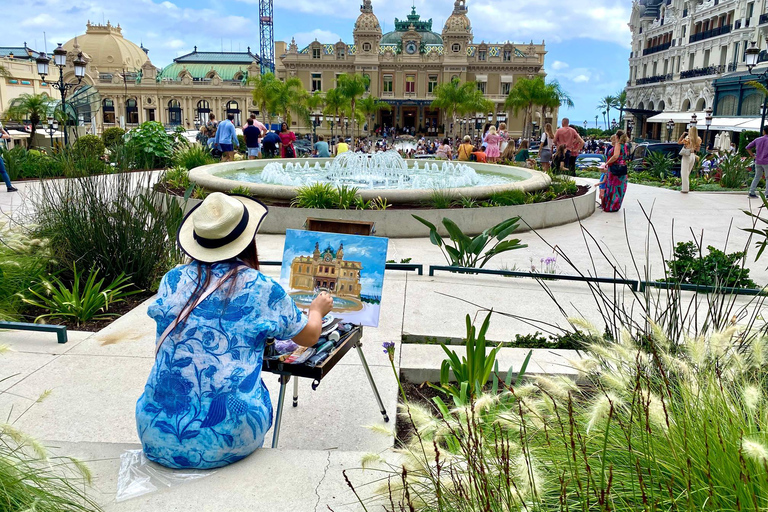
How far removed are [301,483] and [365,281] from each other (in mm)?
1509

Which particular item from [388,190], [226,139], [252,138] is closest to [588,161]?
[252,138]

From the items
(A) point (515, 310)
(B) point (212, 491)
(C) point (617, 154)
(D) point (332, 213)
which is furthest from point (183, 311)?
(C) point (617, 154)

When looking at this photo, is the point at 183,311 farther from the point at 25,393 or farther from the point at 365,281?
the point at 25,393

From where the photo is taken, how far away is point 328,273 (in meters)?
3.92

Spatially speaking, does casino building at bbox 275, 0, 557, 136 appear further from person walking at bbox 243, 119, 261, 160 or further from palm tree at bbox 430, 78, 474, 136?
person walking at bbox 243, 119, 261, 160

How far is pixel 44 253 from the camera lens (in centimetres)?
596

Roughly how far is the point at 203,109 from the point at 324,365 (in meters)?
101

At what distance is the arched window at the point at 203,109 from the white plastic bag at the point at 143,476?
98591 millimetres

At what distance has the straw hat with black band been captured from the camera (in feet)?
9.11

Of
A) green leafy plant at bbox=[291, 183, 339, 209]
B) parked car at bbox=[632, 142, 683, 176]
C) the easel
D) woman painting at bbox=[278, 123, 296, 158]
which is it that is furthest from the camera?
parked car at bbox=[632, 142, 683, 176]

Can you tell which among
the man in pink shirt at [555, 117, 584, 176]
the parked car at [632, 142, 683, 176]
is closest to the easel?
the man in pink shirt at [555, 117, 584, 176]

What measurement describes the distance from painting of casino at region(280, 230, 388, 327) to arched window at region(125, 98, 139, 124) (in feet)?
334

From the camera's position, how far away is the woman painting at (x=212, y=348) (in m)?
2.69

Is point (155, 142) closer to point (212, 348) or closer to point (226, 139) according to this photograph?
point (226, 139)
